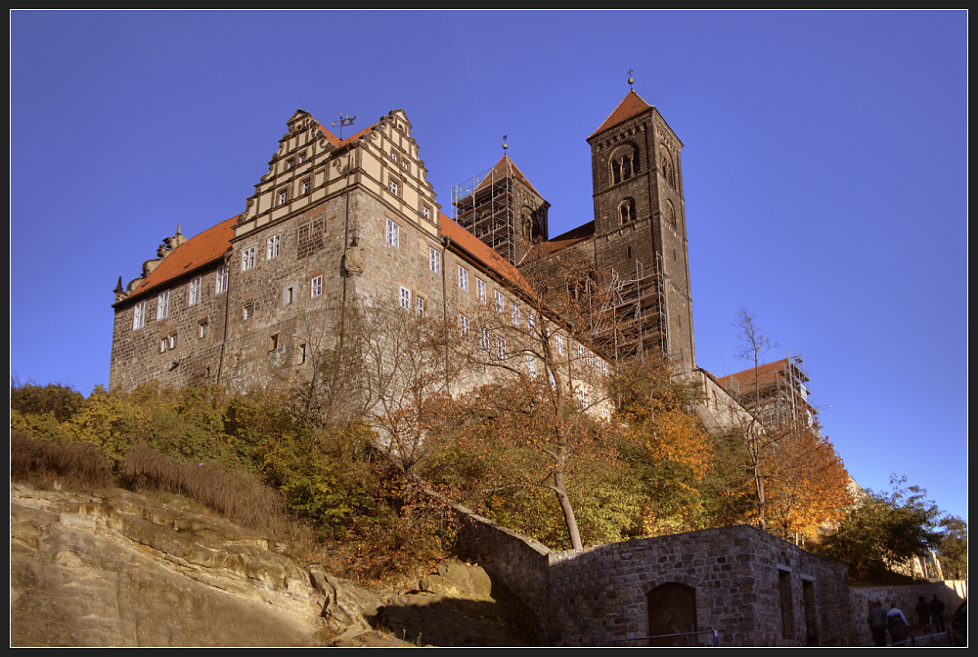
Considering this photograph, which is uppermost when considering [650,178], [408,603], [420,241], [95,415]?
[650,178]

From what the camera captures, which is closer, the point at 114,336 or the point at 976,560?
the point at 976,560

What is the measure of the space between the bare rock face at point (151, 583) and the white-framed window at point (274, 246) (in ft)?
54.4

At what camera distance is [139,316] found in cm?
3759

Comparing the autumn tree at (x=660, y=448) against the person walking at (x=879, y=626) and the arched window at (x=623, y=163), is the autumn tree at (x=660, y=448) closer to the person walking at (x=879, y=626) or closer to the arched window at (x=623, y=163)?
the person walking at (x=879, y=626)

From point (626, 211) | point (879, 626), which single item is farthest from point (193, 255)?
point (879, 626)

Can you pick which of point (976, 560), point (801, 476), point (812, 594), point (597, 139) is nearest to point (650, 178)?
point (597, 139)

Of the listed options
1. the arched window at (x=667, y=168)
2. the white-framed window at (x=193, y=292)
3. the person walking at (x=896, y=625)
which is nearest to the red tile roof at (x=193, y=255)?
the white-framed window at (x=193, y=292)

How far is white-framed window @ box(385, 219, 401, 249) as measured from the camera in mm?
32281

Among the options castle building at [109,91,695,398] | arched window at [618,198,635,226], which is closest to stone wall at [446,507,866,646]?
castle building at [109,91,695,398]

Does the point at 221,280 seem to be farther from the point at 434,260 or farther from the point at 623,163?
the point at 623,163

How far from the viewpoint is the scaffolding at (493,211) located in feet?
185

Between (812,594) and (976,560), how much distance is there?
15.7ft

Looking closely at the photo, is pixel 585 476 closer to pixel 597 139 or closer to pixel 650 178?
pixel 650 178

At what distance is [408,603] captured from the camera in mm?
16984
